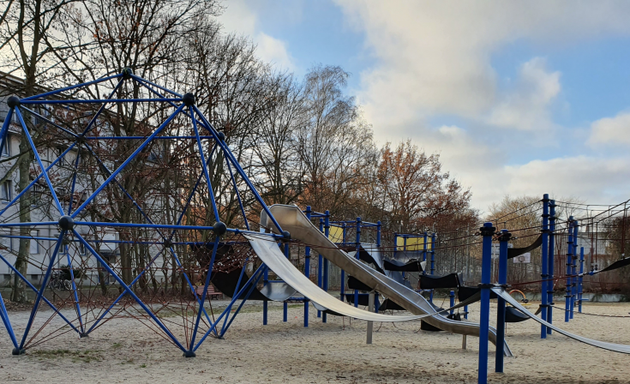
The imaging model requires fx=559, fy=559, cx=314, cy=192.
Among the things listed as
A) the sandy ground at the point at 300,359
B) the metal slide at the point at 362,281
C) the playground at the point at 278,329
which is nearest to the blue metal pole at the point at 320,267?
the playground at the point at 278,329

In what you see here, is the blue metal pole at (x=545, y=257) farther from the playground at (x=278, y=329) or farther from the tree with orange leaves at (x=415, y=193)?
the tree with orange leaves at (x=415, y=193)

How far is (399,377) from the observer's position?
5.17m

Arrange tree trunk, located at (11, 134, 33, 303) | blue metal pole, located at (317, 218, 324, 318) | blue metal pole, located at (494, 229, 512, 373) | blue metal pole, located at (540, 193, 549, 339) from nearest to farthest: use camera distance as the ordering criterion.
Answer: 1. blue metal pole, located at (494, 229, 512, 373)
2. blue metal pole, located at (540, 193, 549, 339)
3. blue metal pole, located at (317, 218, 324, 318)
4. tree trunk, located at (11, 134, 33, 303)

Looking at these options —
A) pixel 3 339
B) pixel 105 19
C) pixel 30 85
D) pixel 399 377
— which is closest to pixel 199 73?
pixel 105 19

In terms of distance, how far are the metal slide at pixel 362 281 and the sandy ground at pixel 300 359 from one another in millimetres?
427

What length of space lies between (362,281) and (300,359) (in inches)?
51.2

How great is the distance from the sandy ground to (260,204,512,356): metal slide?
1.40 ft

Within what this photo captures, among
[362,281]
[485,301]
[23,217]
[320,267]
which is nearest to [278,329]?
[320,267]

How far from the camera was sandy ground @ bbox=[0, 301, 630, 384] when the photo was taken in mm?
5074

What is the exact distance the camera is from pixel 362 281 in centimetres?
695

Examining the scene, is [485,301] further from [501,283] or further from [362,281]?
[362,281]

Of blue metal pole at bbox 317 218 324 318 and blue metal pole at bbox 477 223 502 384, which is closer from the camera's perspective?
blue metal pole at bbox 477 223 502 384

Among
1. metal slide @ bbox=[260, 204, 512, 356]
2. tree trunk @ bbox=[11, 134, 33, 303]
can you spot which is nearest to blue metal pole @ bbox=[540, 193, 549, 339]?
metal slide @ bbox=[260, 204, 512, 356]

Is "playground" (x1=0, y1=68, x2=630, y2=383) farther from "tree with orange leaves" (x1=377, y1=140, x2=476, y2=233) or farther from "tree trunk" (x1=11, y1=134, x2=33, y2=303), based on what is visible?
"tree with orange leaves" (x1=377, y1=140, x2=476, y2=233)
